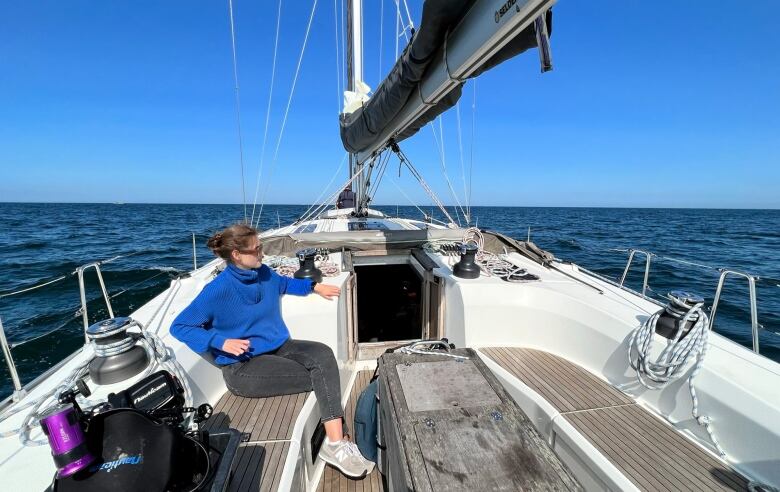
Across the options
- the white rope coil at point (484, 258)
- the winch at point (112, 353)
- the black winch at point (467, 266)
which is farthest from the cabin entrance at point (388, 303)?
the winch at point (112, 353)

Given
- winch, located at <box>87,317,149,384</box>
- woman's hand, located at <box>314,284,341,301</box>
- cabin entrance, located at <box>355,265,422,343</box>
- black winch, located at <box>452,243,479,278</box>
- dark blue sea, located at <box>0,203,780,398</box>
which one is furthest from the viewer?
cabin entrance, located at <box>355,265,422,343</box>

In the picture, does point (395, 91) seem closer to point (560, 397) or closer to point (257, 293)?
point (257, 293)

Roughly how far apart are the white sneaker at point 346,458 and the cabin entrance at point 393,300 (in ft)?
4.54

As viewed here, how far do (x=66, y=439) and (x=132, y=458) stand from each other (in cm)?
17

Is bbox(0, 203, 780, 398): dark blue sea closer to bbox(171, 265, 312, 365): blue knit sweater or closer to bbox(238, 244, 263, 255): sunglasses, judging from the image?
bbox(171, 265, 312, 365): blue knit sweater

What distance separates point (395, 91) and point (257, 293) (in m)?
1.76

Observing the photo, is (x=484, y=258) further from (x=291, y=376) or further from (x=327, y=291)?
(x=291, y=376)

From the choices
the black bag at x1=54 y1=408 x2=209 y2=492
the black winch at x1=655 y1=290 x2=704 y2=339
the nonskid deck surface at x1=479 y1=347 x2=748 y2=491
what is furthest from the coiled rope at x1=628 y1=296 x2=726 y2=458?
the black bag at x1=54 y1=408 x2=209 y2=492

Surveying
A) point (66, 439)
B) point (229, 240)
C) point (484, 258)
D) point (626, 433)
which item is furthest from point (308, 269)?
point (626, 433)

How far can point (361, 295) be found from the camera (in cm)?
557

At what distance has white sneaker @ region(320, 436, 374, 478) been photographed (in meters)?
1.95

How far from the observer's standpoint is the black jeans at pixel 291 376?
2.01m

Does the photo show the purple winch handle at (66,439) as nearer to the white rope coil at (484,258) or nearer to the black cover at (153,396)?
the black cover at (153,396)

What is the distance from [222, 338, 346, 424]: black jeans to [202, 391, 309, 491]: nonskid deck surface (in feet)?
0.22
